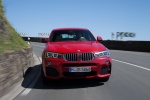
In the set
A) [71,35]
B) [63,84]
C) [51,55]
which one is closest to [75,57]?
[51,55]

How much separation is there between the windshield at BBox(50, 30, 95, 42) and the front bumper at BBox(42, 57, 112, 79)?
1814 mm

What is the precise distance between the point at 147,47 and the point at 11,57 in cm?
2270

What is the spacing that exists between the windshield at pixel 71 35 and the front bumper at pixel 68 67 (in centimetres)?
181

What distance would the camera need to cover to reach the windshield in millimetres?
11423

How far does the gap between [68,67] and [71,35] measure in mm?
2430

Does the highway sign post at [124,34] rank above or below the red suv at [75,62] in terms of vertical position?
below

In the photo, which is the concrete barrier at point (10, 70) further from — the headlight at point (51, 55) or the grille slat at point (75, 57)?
the grille slat at point (75, 57)

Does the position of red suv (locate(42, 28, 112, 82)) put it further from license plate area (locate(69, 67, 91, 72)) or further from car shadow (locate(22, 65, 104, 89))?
car shadow (locate(22, 65, 104, 89))

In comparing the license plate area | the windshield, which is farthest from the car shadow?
the windshield

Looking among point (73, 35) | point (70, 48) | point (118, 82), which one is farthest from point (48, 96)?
point (73, 35)

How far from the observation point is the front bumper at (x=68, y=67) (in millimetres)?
9445

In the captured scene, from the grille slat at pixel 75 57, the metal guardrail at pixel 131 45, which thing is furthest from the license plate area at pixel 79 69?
the metal guardrail at pixel 131 45

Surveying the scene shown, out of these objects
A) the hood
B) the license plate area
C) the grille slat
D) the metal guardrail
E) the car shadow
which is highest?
the hood

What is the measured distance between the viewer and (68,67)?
9.41 metres
